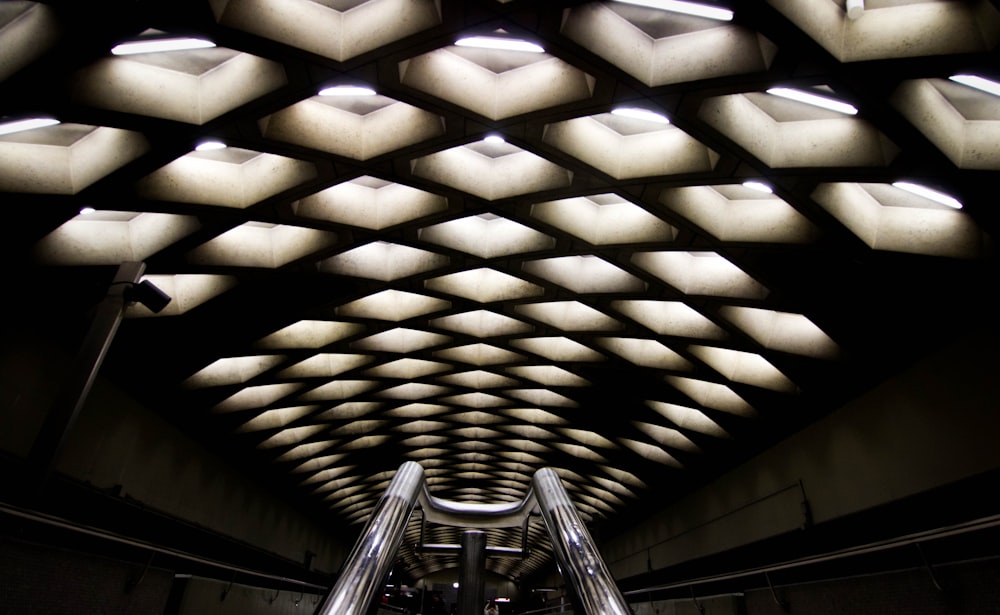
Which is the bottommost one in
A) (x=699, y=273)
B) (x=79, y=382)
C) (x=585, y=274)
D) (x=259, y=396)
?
(x=79, y=382)

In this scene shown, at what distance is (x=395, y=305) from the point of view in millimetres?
19141

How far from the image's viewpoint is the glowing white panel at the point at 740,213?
40.8ft

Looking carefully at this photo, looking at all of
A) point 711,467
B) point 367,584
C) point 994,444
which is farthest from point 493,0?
point 711,467

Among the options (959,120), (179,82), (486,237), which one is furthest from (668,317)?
(179,82)

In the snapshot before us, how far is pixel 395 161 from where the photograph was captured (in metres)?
11.5

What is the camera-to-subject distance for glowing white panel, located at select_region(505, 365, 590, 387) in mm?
23969

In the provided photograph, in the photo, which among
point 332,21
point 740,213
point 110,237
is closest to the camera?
point 332,21

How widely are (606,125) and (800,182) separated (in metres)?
3.92

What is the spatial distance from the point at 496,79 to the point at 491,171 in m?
2.74

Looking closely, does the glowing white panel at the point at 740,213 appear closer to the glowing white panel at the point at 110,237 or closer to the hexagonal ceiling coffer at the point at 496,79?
the hexagonal ceiling coffer at the point at 496,79

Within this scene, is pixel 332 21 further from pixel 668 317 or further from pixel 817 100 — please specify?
pixel 668 317

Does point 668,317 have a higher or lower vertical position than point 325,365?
higher

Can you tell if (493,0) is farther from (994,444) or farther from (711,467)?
(711,467)

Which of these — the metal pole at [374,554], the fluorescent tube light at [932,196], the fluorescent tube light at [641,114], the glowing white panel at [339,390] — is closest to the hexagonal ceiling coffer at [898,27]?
the fluorescent tube light at [641,114]
